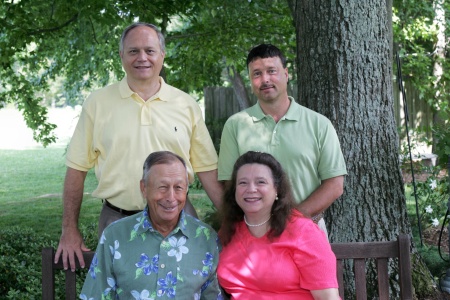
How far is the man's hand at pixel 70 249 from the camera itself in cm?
340

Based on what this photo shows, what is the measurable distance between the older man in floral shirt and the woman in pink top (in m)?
0.14

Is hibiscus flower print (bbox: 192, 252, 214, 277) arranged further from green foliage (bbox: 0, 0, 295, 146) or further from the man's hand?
green foliage (bbox: 0, 0, 295, 146)

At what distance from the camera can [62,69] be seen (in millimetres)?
13195

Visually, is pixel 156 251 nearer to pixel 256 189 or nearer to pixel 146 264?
pixel 146 264

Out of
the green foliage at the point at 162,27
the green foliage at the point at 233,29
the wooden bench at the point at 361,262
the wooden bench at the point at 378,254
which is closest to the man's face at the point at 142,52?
the wooden bench at the point at 361,262

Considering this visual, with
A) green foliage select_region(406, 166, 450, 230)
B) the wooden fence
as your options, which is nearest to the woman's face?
green foliage select_region(406, 166, 450, 230)

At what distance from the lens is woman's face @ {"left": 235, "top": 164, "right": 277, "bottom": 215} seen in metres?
3.06

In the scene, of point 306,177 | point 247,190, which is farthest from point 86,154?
point 306,177

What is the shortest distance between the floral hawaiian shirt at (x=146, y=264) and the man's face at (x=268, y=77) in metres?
0.79

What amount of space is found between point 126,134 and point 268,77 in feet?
2.49

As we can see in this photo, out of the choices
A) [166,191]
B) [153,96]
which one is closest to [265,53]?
[153,96]

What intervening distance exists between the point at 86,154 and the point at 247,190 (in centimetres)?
92

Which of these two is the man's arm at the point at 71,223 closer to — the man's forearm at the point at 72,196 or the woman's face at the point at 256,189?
the man's forearm at the point at 72,196

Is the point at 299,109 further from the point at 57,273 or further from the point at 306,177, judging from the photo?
the point at 57,273
